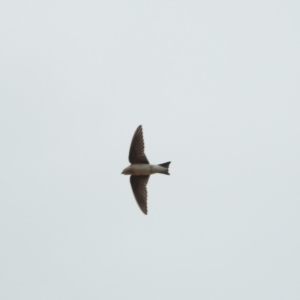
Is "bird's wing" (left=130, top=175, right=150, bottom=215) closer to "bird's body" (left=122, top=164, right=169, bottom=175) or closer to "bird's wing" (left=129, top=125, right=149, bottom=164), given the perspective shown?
"bird's body" (left=122, top=164, right=169, bottom=175)

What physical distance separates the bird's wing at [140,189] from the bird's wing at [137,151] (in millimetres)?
393

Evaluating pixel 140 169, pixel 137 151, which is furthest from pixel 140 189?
pixel 137 151

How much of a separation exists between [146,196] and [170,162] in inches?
37.9

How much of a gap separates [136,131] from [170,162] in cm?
97

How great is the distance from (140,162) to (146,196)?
0.74 meters

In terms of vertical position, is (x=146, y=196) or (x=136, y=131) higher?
(x=136, y=131)

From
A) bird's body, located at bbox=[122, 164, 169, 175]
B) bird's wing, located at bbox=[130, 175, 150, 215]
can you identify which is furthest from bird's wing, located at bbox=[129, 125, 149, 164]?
bird's wing, located at bbox=[130, 175, 150, 215]

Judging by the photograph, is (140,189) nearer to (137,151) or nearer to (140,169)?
(140,169)

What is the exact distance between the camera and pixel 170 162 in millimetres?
15008

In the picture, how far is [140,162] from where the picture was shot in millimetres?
15242

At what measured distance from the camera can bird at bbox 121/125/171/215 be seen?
15.2m

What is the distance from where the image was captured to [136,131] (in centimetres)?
1538

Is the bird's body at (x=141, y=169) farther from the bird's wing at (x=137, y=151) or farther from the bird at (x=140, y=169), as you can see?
the bird's wing at (x=137, y=151)

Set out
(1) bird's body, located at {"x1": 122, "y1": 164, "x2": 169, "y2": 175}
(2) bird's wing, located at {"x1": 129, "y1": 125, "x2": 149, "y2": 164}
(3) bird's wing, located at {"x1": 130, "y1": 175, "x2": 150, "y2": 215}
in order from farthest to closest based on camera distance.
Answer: (3) bird's wing, located at {"x1": 130, "y1": 175, "x2": 150, "y2": 215}, (2) bird's wing, located at {"x1": 129, "y1": 125, "x2": 149, "y2": 164}, (1) bird's body, located at {"x1": 122, "y1": 164, "x2": 169, "y2": 175}
